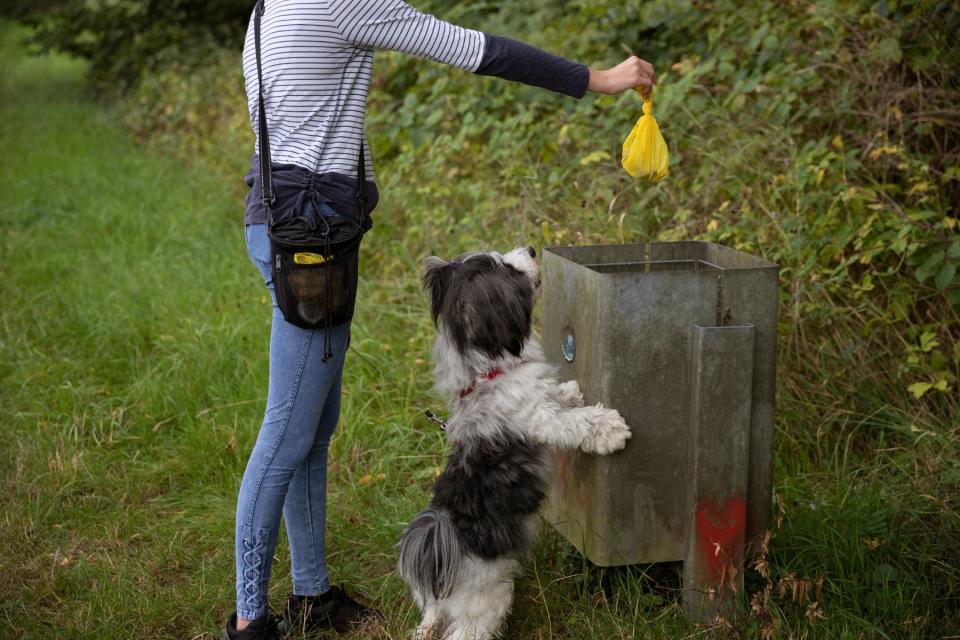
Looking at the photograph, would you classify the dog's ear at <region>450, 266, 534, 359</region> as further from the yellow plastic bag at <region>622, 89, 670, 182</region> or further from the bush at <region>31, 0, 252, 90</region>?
the bush at <region>31, 0, 252, 90</region>

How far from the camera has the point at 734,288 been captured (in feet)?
10.1

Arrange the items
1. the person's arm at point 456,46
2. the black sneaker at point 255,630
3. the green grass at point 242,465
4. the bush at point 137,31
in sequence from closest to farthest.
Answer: the person's arm at point 456,46 < the black sneaker at point 255,630 < the green grass at point 242,465 < the bush at point 137,31

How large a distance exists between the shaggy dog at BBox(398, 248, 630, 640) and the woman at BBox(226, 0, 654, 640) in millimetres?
392

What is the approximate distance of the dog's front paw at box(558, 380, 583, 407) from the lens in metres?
3.23

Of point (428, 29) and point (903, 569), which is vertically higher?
point (428, 29)

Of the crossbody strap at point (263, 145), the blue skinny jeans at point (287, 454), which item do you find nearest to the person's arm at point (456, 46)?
the crossbody strap at point (263, 145)

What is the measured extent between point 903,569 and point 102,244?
6739mm

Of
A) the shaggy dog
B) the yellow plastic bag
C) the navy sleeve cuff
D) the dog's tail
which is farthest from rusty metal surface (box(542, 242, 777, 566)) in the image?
the navy sleeve cuff

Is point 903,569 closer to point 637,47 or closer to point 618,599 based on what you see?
point 618,599

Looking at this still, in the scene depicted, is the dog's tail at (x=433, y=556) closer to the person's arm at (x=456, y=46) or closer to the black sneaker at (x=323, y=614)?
the black sneaker at (x=323, y=614)

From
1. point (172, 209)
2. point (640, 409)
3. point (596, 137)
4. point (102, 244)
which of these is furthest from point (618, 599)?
point (172, 209)

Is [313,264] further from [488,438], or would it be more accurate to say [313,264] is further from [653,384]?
[653,384]

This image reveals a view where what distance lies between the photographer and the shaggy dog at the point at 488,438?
10.2ft

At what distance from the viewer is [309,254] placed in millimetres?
2871
